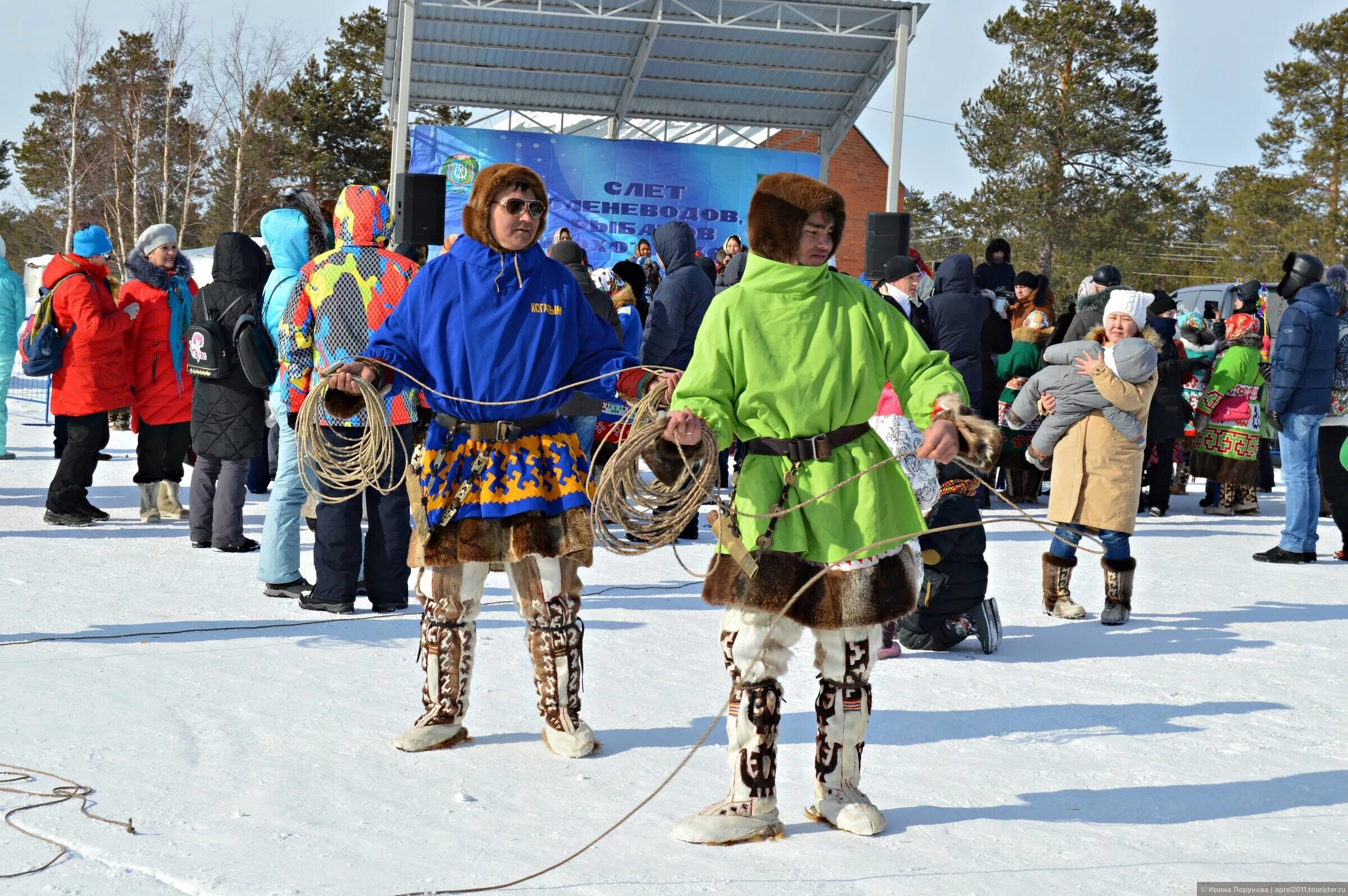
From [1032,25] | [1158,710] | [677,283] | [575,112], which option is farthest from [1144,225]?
[1158,710]

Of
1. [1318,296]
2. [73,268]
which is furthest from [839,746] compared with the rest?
[73,268]

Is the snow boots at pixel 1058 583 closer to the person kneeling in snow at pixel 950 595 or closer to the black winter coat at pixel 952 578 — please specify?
the person kneeling in snow at pixel 950 595

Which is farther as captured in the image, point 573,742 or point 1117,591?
point 1117,591

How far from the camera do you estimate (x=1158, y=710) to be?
16.4 feet

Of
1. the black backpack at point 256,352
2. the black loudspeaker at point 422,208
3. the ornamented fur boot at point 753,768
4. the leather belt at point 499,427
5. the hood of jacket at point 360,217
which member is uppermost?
the black loudspeaker at point 422,208

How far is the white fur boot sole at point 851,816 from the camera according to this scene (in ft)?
11.4

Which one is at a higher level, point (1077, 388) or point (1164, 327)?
point (1164, 327)

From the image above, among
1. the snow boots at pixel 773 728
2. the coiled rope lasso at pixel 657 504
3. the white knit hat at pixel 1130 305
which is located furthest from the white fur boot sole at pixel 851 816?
the white knit hat at pixel 1130 305

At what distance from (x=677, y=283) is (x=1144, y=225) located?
30762 mm

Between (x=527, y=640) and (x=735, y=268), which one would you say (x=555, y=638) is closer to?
(x=527, y=640)

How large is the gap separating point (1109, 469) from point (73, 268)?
649cm

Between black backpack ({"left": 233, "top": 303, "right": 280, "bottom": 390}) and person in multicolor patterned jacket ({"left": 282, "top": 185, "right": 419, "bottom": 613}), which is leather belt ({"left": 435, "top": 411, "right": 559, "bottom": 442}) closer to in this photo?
person in multicolor patterned jacket ({"left": 282, "top": 185, "right": 419, "bottom": 613})

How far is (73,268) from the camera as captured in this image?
855 cm

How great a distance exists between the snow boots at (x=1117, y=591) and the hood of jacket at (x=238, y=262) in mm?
4836
